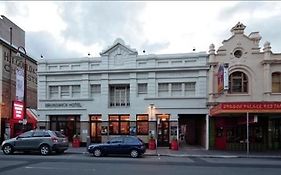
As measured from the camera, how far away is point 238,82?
30.3 meters

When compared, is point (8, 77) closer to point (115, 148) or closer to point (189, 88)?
point (189, 88)

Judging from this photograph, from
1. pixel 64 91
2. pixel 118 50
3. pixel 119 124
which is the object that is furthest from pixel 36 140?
pixel 118 50

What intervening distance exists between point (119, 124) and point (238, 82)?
35.1ft

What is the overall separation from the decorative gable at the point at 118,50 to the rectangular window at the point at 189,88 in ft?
17.3

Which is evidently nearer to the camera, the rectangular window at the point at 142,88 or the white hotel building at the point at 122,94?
the white hotel building at the point at 122,94

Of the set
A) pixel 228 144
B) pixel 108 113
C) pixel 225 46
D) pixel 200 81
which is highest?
pixel 225 46

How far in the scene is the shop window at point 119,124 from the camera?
105 feet

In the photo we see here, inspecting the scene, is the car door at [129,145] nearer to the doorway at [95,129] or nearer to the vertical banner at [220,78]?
the vertical banner at [220,78]

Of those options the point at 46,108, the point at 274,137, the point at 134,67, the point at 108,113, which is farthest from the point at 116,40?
the point at 274,137

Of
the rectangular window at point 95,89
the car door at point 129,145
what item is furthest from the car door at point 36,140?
the rectangular window at point 95,89

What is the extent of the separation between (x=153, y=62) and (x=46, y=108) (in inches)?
412

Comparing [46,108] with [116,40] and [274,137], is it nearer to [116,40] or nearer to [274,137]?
[116,40]

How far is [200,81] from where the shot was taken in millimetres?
30641

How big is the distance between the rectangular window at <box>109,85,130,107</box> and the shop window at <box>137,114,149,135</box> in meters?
1.74
